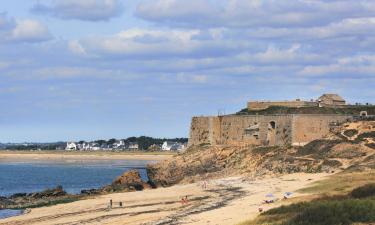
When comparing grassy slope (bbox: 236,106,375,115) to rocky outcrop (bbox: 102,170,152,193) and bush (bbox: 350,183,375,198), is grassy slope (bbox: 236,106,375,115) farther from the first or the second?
bush (bbox: 350,183,375,198)

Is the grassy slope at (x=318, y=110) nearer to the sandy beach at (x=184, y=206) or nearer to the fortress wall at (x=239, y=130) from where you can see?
the fortress wall at (x=239, y=130)

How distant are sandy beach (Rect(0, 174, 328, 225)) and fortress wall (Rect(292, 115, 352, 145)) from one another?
10781 mm

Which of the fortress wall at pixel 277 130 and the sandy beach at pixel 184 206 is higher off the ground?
the fortress wall at pixel 277 130

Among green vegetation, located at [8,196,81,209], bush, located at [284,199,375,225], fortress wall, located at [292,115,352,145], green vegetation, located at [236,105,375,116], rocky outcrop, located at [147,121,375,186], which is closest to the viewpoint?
bush, located at [284,199,375,225]

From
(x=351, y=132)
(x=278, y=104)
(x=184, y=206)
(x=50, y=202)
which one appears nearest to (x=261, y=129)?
(x=278, y=104)

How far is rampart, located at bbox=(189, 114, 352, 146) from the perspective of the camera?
226 ft

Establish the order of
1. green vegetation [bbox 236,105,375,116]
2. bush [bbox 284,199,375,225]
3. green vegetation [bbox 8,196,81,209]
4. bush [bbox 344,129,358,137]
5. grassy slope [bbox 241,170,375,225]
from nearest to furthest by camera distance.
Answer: bush [bbox 284,199,375,225], grassy slope [bbox 241,170,375,225], green vegetation [bbox 8,196,81,209], bush [bbox 344,129,358,137], green vegetation [bbox 236,105,375,116]

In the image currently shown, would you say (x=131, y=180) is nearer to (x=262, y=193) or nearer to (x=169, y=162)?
(x=169, y=162)

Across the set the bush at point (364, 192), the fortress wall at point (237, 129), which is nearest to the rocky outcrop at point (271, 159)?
the fortress wall at point (237, 129)

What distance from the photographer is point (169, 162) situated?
70.8 metres

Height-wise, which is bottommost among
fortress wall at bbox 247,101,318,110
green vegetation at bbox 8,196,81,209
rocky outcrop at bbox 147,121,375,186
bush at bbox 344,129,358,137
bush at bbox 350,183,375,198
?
green vegetation at bbox 8,196,81,209

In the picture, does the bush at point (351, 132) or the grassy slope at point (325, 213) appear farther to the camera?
the bush at point (351, 132)

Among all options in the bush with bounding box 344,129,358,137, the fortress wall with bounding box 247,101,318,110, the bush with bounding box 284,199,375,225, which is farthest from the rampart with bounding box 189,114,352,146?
the bush with bounding box 284,199,375,225

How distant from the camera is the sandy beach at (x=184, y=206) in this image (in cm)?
3669
